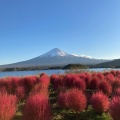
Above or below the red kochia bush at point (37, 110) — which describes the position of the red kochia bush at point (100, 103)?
below

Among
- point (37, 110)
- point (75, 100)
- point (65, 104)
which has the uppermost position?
point (37, 110)

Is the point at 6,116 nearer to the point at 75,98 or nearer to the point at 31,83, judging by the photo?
the point at 75,98

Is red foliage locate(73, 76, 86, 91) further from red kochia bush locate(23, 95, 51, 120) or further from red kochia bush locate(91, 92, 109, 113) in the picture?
red kochia bush locate(23, 95, 51, 120)

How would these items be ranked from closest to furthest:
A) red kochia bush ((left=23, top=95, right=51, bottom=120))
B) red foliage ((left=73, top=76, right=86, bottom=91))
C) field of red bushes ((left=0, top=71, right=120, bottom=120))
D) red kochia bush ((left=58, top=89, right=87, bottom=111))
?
1. red kochia bush ((left=23, top=95, right=51, bottom=120))
2. field of red bushes ((left=0, top=71, right=120, bottom=120))
3. red kochia bush ((left=58, top=89, right=87, bottom=111))
4. red foliage ((left=73, top=76, right=86, bottom=91))

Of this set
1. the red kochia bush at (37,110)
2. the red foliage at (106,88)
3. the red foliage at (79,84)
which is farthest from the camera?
the red foliage at (79,84)

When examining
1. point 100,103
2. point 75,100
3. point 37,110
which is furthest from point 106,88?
point 37,110

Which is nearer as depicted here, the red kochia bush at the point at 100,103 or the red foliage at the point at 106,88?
the red kochia bush at the point at 100,103

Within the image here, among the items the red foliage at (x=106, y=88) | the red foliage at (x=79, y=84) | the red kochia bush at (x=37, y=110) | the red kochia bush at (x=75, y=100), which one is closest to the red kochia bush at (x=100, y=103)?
the red kochia bush at (x=75, y=100)

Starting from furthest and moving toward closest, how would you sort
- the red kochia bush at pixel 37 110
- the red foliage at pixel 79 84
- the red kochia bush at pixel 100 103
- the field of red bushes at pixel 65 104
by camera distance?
the red foliage at pixel 79 84 → the red kochia bush at pixel 100 103 → the field of red bushes at pixel 65 104 → the red kochia bush at pixel 37 110

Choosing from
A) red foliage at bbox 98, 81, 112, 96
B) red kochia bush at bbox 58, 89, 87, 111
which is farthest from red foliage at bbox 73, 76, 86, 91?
red kochia bush at bbox 58, 89, 87, 111

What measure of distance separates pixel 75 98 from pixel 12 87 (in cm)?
826

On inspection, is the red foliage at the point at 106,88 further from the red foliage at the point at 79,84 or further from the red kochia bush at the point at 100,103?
the red kochia bush at the point at 100,103

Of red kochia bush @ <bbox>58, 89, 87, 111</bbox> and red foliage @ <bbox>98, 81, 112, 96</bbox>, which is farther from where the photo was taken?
red foliage @ <bbox>98, 81, 112, 96</bbox>

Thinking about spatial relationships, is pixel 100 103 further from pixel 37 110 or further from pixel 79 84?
pixel 79 84
